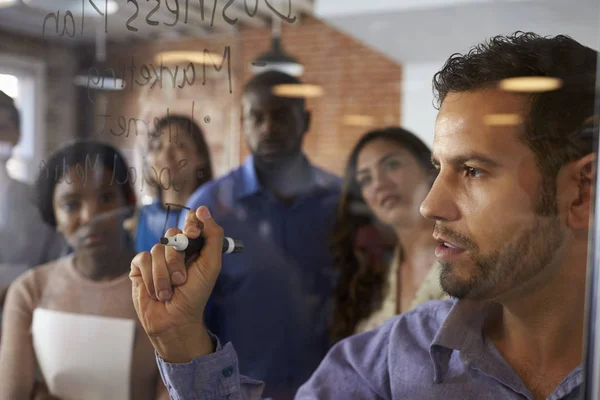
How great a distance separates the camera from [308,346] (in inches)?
45.2

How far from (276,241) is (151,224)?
274 millimetres

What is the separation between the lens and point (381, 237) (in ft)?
3.67

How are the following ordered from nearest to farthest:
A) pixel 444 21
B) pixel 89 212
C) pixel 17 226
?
pixel 444 21, pixel 89 212, pixel 17 226

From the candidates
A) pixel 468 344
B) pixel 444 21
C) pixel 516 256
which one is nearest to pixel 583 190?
pixel 516 256

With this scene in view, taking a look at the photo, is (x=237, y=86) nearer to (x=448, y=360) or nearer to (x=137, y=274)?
(x=137, y=274)

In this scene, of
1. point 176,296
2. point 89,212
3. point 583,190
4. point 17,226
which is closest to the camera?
point 583,190

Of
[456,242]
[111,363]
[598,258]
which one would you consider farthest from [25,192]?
[598,258]

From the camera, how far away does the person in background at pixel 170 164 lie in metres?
1.01

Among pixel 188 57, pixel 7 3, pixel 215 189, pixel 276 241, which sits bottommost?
pixel 276 241

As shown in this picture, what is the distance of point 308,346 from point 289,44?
2.00 feet

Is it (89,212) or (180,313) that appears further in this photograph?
(89,212)

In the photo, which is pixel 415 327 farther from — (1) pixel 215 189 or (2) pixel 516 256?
(1) pixel 215 189

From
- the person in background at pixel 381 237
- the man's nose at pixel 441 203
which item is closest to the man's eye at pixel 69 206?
the person in background at pixel 381 237

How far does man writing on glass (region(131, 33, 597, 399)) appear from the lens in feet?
2.49
